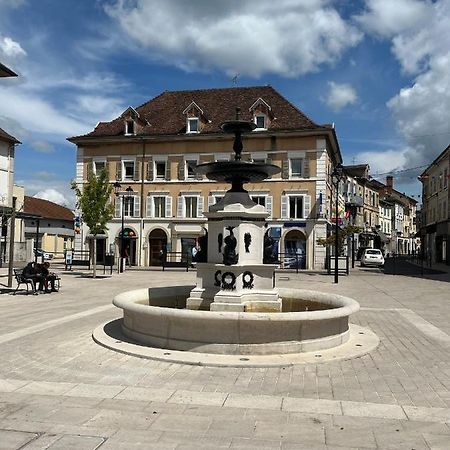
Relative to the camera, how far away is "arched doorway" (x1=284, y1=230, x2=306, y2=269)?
122ft

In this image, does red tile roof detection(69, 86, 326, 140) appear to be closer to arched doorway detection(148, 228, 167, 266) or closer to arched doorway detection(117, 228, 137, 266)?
arched doorway detection(148, 228, 167, 266)

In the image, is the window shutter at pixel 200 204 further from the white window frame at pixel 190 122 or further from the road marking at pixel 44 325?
the road marking at pixel 44 325

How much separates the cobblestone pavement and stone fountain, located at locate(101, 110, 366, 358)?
2.16 feet

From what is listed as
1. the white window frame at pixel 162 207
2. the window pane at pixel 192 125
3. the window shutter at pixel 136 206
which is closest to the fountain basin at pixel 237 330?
the white window frame at pixel 162 207

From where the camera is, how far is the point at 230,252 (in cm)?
973

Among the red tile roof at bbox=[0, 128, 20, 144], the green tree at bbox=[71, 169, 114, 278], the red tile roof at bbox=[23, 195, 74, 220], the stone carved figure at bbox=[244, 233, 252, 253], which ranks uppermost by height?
the red tile roof at bbox=[0, 128, 20, 144]

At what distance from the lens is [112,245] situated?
4053 centimetres

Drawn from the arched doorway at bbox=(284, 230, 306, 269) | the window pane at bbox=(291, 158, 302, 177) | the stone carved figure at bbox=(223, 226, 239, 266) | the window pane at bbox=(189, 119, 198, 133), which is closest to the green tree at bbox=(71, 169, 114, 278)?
the window pane at bbox=(189, 119, 198, 133)

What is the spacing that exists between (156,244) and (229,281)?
103 feet

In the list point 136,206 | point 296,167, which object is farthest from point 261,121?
point 136,206

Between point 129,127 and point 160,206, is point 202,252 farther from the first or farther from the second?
point 129,127

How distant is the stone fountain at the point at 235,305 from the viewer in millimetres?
7688

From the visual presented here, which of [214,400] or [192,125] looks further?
[192,125]

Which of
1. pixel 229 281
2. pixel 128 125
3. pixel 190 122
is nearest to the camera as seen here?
pixel 229 281
